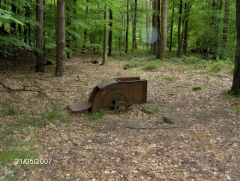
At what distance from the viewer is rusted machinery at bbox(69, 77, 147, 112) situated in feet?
21.5

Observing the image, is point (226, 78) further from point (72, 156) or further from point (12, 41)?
point (12, 41)

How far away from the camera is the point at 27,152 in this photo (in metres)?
3.93

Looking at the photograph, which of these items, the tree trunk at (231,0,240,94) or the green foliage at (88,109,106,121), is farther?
the tree trunk at (231,0,240,94)

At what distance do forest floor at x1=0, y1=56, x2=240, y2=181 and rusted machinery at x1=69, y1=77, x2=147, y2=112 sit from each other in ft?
0.89

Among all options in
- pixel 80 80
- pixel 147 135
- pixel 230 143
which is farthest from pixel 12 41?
pixel 230 143

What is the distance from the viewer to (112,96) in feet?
22.1

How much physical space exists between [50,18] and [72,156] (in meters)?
12.2

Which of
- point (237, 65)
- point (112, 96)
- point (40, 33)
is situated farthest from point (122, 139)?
point (40, 33)

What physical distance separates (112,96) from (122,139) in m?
2.18

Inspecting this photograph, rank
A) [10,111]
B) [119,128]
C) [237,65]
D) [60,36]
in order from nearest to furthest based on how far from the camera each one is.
→ 1. [119,128]
2. [10,111]
3. [237,65]
4. [60,36]

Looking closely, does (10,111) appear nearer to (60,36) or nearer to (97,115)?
(97,115)
